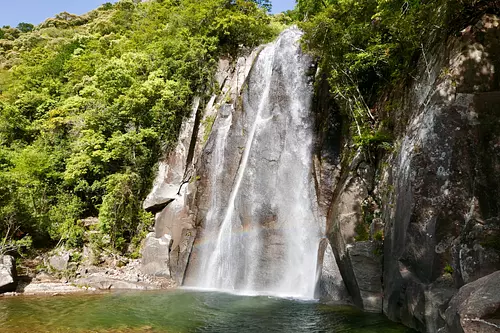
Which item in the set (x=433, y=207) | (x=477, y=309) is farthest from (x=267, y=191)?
(x=477, y=309)

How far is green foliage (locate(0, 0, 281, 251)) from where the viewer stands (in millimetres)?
18359

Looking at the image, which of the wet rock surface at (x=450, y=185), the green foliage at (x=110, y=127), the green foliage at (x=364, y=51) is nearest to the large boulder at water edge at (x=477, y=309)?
the wet rock surface at (x=450, y=185)

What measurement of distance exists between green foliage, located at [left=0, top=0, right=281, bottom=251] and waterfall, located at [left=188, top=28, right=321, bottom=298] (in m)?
4.38

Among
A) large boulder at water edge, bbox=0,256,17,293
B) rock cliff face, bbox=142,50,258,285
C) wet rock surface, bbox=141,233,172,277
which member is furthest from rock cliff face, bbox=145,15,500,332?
large boulder at water edge, bbox=0,256,17,293

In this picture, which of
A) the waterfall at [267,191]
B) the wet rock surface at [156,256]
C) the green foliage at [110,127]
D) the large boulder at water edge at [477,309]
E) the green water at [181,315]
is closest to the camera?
the large boulder at water edge at [477,309]

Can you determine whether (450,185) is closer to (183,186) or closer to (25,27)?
(183,186)

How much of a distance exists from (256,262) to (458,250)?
29.2 ft

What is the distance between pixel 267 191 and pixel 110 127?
38.5 ft

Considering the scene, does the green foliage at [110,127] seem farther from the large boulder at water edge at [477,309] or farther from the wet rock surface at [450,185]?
the large boulder at water edge at [477,309]

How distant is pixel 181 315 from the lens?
10289mm

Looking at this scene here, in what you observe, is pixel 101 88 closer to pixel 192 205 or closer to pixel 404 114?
pixel 192 205

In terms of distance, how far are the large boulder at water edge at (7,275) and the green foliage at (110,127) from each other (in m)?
2.67

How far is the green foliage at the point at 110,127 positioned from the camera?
18359 mm

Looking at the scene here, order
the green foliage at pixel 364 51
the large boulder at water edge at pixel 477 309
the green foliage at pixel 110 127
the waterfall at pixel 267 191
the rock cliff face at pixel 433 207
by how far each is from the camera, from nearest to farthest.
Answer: the large boulder at water edge at pixel 477 309 → the rock cliff face at pixel 433 207 → the green foliage at pixel 364 51 → the waterfall at pixel 267 191 → the green foliage at pixel 110 127
